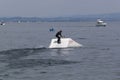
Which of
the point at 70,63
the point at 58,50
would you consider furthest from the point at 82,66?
the point at 58,50

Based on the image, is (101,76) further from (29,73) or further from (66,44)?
(66,44)

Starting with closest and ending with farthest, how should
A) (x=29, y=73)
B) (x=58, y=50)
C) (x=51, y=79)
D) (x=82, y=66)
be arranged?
(x=51, y=79)
(x=29, y=73)
(x=82, y=66)
(x=58, y=50)

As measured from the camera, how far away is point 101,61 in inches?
1725

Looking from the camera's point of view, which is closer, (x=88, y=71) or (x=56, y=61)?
A: (x=88, y=71)

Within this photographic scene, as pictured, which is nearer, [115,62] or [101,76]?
[101,76]

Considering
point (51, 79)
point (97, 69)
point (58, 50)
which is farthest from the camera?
point (58, 50)

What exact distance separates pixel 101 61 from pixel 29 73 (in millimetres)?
11473

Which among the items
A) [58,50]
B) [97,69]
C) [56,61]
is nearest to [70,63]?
[56,61]

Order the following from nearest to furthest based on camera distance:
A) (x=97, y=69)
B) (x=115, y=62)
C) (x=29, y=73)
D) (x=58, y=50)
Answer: (x=29, y=73) < (x=97, y=69) < (x=115, y=62) < (x=58, y=50)

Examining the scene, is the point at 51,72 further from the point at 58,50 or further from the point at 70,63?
the point at 58,50

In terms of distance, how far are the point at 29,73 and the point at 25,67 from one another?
3371 millimetres

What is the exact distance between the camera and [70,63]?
41719 millimetres

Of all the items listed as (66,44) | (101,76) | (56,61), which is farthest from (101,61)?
(66,44)

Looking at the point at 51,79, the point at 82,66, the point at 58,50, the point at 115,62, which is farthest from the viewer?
the point at 58,50
